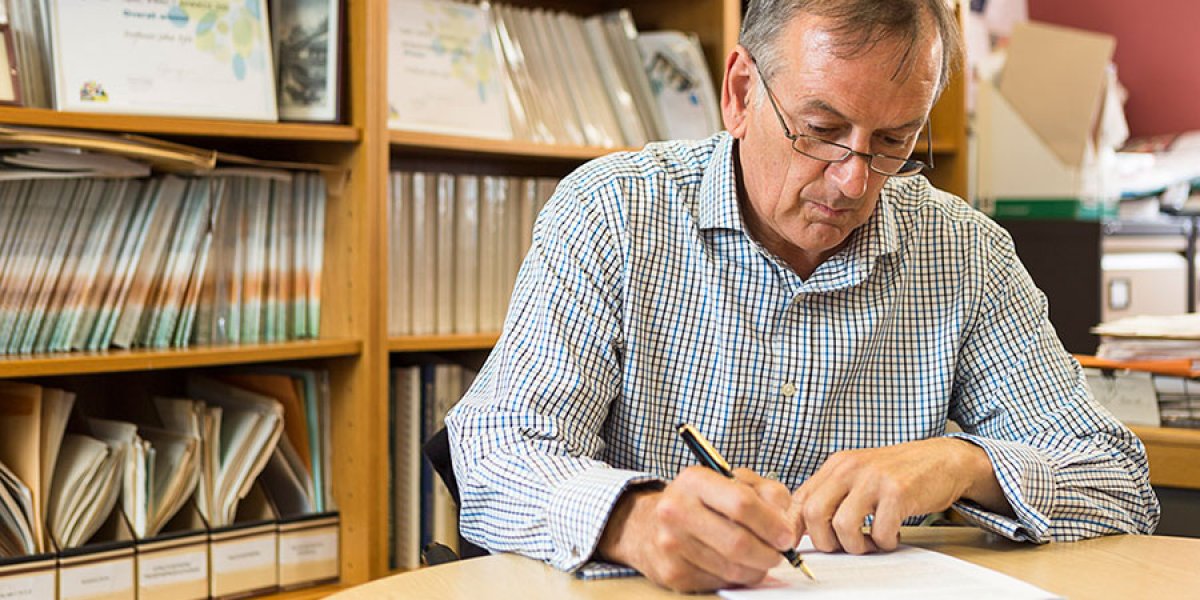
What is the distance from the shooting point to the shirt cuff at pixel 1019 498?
1.20 m

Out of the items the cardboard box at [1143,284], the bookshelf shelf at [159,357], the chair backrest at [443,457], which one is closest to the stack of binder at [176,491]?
the bookshelf shelf at [159,357]

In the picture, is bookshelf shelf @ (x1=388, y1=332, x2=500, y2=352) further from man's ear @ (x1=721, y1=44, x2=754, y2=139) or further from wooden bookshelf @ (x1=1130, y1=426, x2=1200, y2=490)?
wooden bookshelf @ (x1=1130, y1=426, x2=1200, y2=490)

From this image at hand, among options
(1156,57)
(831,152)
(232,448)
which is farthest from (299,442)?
(1156,57)

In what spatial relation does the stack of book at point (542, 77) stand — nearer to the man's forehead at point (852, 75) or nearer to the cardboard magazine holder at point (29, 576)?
the cardboard magazine holder at point (29, 576)

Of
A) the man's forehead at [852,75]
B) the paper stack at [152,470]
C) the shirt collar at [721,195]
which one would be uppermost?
the man's forehead at [852,75]

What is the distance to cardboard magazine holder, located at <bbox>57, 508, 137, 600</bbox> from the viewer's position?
1.87m

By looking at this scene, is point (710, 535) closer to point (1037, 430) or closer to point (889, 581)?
point (889, 581)

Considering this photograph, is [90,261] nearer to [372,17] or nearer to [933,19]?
[372,17]

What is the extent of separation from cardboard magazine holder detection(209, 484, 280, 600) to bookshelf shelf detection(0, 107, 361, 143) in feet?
2.07

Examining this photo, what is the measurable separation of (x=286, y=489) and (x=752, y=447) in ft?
3.46

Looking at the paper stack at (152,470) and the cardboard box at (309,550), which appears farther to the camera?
the cardboard box at (309,550)

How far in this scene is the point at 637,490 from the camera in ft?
3.53

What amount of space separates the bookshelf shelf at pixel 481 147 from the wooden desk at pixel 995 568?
1136mm

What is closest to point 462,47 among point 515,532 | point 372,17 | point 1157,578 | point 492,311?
point 372,17
